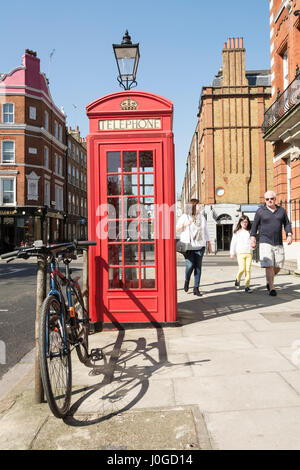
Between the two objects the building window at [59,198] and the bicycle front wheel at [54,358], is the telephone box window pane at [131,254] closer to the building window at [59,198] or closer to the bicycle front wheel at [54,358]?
the bicycle front wheel at [54,358]

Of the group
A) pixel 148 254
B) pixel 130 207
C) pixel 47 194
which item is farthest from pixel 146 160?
pixel 47 194

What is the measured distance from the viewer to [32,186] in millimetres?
31359

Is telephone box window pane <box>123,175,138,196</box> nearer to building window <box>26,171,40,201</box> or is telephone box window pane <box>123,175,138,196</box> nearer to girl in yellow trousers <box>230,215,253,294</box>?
girl in yellow trousers <box>230,215,253,294</box>

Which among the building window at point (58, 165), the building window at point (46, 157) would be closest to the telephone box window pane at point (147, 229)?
the building window at point (46, 157)

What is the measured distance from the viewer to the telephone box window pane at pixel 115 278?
5.02m

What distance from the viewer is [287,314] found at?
18.6 ft

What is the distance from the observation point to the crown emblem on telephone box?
16.6 feet

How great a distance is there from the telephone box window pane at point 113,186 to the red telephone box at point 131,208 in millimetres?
13

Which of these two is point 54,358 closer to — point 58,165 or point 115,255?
point 115,255

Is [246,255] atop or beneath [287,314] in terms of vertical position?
atop
